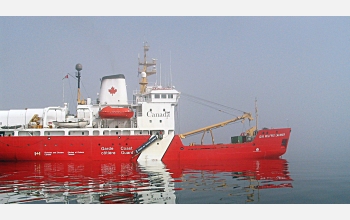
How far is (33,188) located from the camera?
1169cm

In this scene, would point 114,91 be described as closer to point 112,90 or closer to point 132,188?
point 112,90

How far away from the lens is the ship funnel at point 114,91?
2636cm

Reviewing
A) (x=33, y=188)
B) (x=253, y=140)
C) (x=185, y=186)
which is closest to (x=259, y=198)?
(x=185, y=186)

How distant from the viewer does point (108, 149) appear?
2392 cm

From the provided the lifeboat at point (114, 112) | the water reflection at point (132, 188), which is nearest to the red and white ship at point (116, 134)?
the lifeboat at point (114, 112)

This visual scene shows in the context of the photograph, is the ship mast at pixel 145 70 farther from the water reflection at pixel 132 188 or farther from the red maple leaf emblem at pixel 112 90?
the water reflection at pixel 132 188

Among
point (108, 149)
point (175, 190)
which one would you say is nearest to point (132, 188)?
point (175, 190)

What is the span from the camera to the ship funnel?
86.5 feet

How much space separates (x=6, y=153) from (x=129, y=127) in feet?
28.8

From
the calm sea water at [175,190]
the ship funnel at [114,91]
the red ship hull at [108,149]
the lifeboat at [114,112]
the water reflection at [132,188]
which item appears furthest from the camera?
the ship funnel at [114,91]

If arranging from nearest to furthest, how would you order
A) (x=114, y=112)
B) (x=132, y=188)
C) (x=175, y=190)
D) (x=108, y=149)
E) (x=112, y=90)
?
(x=175, y=190) → (x=132, y=188) → (x=108, y=149) → (x=114, y=112) → (x=112, y=90)

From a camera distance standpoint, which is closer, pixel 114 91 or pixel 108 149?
pixel 108 149

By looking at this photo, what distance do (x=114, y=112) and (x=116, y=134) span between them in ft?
5.48

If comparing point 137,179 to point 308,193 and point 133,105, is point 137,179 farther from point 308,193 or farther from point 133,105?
point 133,105
